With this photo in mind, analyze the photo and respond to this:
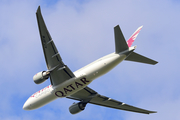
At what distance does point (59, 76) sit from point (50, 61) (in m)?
2.39

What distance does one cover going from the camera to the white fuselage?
103ft

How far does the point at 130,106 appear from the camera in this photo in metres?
38.7

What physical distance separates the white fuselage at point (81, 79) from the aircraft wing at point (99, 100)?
4.18 meters

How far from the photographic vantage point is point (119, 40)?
2980 cm

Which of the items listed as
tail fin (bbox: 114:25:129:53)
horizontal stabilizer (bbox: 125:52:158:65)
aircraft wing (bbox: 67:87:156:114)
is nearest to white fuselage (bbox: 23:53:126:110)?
tail fin (bbox: 114:25:129:53)

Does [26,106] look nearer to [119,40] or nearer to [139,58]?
[119,40]

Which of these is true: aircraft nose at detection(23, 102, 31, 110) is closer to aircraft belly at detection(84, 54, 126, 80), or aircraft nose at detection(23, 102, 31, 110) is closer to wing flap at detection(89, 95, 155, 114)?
wing flap at detection(89, 95, 155, 114)

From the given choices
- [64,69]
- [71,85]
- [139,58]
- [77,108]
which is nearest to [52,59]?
[64,69]

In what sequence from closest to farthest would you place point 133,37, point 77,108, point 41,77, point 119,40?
point 119,40 < point 41,77 < point 133,37 < point 77,108

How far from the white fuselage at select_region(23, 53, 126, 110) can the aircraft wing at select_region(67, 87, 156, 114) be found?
4183 millimetres

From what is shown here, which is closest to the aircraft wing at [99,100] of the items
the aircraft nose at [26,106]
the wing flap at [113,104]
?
the wing flap at [113,104]

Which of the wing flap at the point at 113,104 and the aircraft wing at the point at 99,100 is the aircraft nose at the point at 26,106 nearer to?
the aircraft wing at the point at 99,100

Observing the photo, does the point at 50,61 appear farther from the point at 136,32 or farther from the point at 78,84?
the point at 136,32

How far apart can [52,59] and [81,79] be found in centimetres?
390
